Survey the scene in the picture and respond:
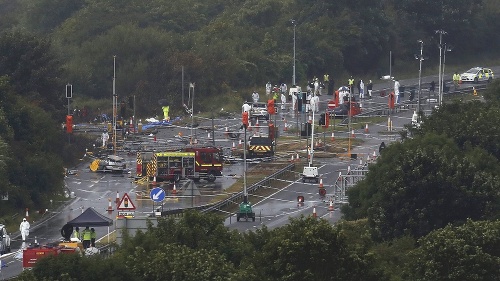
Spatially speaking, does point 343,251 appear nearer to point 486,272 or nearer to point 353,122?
point 486,272

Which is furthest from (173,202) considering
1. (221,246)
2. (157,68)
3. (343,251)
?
(157,68)

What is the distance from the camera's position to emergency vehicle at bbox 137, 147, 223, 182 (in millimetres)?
75188

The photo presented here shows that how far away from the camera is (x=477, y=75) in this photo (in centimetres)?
11150

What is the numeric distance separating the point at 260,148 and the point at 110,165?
7422 millimetres

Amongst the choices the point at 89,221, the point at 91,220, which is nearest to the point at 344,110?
the point at 91,220

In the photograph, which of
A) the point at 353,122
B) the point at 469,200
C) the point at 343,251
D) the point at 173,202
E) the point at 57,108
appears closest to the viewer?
the point at 343,251

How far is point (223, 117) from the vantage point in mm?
98750

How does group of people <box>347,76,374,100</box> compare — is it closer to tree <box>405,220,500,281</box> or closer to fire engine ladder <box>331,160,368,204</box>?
fire engine ladder <box>331,160,368,204</box>

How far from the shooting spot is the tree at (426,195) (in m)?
60.2

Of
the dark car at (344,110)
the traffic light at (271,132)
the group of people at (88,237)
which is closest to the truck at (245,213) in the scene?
the group of people at (88,237)

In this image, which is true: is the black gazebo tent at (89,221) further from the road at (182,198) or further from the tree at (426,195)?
the tree at (426,195)

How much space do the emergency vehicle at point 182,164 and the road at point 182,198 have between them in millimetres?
641

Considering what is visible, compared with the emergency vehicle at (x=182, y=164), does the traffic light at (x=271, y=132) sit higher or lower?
higher

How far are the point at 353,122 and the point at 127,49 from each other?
63.3 feet
